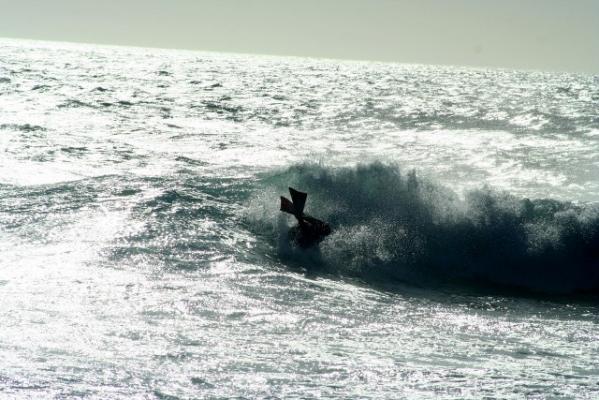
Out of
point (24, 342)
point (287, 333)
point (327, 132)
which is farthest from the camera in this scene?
point (327, 132)

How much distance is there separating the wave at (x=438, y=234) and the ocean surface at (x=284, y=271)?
42mm

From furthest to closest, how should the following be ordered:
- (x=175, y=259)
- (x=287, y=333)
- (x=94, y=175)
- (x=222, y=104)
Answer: (x=222, y=104) → (x=94, y=175) → (x=175, y=259) → (x=287, y=333)

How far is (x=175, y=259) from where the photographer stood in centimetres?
1271

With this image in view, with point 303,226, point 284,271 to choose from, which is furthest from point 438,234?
point 284,271

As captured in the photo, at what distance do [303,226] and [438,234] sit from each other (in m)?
2.65

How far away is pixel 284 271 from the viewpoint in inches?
504

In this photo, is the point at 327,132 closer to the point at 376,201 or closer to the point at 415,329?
the point at 376,201

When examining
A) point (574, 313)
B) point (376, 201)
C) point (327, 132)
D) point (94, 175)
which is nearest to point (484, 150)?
point (327, 132)

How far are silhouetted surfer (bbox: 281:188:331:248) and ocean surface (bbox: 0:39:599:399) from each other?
247 mm

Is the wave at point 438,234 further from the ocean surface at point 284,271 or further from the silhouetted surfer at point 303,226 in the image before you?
the silhouetted surfer at point 303,226

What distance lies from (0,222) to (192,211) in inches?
153

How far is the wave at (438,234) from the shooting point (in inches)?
528

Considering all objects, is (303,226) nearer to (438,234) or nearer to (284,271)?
(284,271)

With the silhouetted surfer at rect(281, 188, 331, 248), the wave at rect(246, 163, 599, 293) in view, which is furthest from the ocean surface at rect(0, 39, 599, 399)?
the silhouetted surfer at rect(281, 188, 331, 248)
